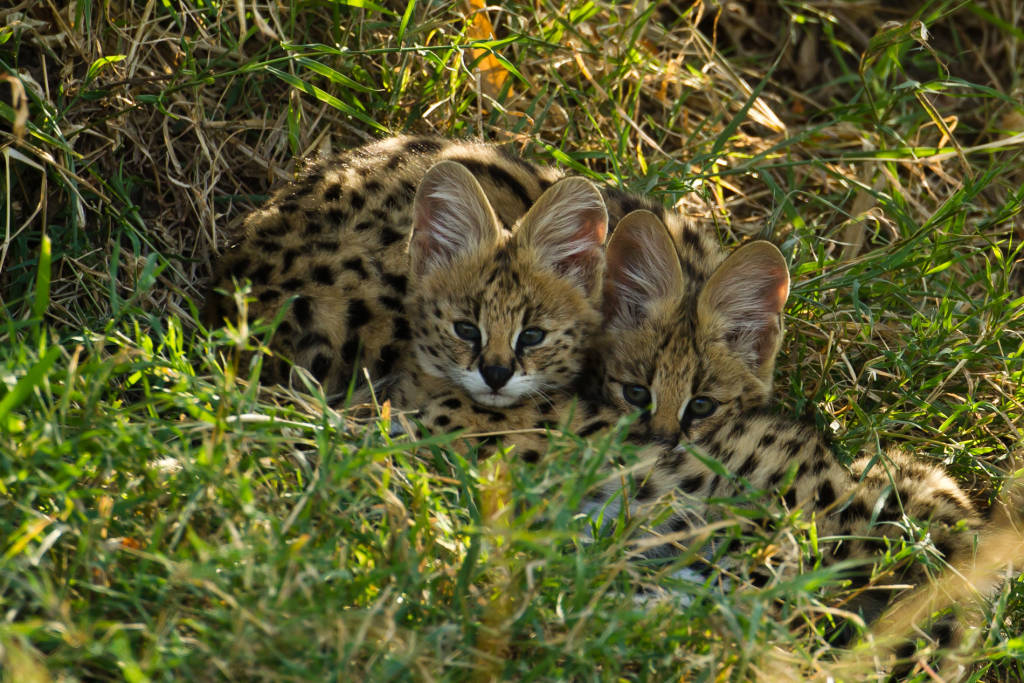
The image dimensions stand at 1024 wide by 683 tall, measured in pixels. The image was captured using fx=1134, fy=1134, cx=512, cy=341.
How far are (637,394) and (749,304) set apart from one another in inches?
18.3

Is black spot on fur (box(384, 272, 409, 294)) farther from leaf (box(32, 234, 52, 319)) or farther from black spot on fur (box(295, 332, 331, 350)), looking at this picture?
leaf (box(32, 234, 52, 319))

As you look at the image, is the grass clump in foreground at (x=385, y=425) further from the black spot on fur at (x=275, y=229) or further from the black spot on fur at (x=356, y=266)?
the black spot on fur at (x=356, y=266)

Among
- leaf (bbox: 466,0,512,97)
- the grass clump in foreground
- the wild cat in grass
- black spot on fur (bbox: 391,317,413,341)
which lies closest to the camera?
the grass clump in foreground

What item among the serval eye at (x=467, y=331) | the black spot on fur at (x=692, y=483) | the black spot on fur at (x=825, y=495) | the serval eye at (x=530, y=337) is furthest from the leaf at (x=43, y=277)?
the black spot on fur at (x=825, y=495)

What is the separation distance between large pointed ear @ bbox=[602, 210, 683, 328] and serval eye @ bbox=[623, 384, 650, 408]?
0.81 ft

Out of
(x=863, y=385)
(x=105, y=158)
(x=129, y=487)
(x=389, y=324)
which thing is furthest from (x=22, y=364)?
(x=863, y=385)

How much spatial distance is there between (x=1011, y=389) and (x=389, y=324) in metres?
2.22

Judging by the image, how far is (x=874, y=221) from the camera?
4855mm

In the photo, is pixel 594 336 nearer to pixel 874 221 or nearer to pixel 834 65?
pixel 874 221

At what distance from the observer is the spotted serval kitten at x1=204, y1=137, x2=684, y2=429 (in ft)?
11.6

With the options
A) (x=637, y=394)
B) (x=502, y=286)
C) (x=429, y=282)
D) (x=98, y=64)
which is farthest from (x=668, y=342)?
(x=98, y=64)

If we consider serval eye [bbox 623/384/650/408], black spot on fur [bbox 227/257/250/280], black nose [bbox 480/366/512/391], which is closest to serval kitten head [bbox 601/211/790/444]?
serval eye [bbox 623/384/650/408]

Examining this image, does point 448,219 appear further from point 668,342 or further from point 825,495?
point 825,495

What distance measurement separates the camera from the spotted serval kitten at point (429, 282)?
11.6ft
